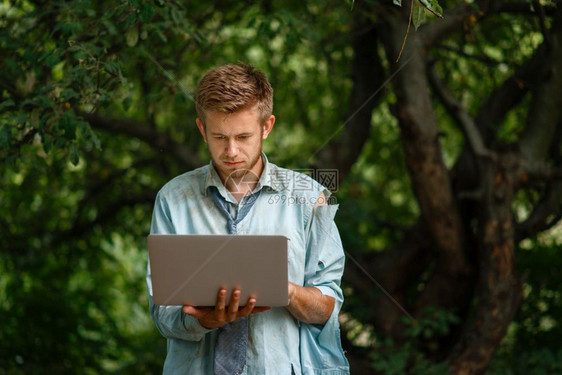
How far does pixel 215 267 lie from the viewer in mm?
1854

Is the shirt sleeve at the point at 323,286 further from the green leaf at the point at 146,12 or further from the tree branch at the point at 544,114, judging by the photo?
the tree branch at the point at 544,114

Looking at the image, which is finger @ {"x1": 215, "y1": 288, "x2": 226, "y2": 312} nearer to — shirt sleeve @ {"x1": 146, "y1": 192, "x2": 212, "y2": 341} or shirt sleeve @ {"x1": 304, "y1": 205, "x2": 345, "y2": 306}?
shirt sleeve @ {"x1": 146, "y1": 192, "x2": 212, "y2": 341}

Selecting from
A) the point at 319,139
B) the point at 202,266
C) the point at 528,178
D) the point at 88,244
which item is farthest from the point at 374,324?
the point at 202,266

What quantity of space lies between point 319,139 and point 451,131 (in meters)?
1.05

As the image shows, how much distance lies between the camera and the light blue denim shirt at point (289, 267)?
201 centimetres

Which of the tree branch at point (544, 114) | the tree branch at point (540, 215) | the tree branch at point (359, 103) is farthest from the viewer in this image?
the tree branch at point (359, 103)

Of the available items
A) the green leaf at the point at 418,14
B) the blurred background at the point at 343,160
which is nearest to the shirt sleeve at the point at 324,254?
the green leaf at the point at 418,14

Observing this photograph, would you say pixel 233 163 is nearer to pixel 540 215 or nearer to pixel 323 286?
pixel 323 286

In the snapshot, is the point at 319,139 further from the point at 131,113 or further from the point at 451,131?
the point at 131,113

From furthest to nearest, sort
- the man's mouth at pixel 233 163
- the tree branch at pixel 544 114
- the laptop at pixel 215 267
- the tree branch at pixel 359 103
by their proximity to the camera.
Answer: the tree branch at pixel 359 103, the tree branch at pixel 544 114, the man's mouth at pixel 233 163, the laptop at pixel 215 267

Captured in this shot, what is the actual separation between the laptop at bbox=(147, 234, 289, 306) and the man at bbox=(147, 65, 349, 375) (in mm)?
104

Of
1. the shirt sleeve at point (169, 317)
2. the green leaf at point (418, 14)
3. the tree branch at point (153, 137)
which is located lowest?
the shirt sleeve at point (169, 317)

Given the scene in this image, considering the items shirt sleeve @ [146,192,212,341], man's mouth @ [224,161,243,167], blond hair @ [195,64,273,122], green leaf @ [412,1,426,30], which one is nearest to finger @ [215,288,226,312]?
shirt sleeve @ [146,192,212,341]

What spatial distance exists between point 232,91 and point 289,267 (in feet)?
1.82
